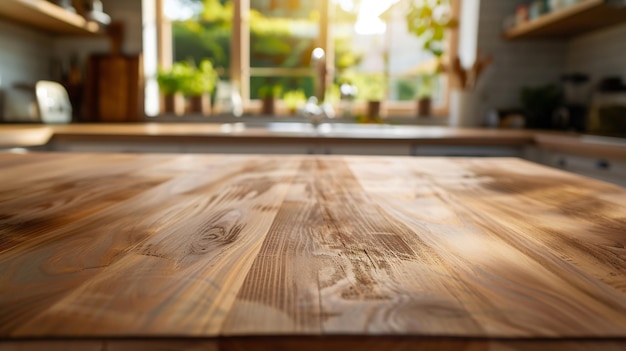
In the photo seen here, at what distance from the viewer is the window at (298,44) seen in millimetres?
3350

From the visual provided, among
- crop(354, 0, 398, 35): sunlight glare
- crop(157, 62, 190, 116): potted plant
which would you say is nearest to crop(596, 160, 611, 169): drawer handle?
crop(354, 0, 398, 35): sunlight glare

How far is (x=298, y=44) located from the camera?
3.43 meters

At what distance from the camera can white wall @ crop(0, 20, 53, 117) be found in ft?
8.22

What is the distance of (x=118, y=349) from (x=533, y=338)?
0.24 meters

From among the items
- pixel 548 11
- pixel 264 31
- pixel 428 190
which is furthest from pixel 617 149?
pixel 264 31

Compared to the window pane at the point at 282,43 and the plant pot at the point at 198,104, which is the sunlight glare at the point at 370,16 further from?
the plant pot at the point at 198,104

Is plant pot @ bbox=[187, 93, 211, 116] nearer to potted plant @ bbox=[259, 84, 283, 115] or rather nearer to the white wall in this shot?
potted plant @ bbox=[259, 84, 283, 115]

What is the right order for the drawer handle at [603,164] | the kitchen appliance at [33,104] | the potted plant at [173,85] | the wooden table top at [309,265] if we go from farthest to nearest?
the potted plant at [173,85] < the kitchen appliance at [33,104] < the drawer handle at [603,164] < the wooden table top at [309,265]

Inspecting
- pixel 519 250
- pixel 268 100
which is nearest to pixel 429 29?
pixel 268 100

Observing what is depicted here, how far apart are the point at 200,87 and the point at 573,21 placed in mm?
2280

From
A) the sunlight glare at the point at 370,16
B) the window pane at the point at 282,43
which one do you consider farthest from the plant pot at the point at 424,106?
the window pane at the point at 282,43

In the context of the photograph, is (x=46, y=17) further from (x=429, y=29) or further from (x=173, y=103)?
(x=429, y=29)

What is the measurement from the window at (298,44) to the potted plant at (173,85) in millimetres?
209

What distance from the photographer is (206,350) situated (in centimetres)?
27
